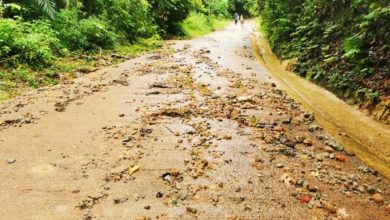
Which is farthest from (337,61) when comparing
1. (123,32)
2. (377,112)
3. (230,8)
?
(230,8)

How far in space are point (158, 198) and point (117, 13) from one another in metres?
11.9

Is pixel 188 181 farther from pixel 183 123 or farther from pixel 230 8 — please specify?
pixel 230 8

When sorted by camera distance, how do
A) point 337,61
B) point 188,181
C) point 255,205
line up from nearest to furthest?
point 255,205
point 188,181
point 337,61

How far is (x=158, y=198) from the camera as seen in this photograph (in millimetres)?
3934

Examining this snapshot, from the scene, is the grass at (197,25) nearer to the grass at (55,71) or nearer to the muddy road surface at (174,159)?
the grass at (55,71)

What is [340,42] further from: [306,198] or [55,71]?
[55,71]

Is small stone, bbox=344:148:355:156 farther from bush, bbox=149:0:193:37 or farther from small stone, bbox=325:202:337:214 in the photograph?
bush, bbox=149:0:193:37

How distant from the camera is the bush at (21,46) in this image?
8883 mm

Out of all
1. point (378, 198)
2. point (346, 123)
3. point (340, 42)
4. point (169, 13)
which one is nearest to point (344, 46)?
point (340, 42)

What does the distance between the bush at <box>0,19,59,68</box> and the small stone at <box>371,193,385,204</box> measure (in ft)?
25.5

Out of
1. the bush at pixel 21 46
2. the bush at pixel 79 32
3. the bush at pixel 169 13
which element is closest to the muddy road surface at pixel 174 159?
the bush at pixel 21 46

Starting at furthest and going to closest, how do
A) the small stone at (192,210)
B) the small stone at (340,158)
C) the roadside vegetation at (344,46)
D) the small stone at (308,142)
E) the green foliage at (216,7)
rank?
the green foliage at (216,7)
the roadside vegetation at (344,46)
the small stone at (308,142)
the small stone at (340,158)
the small stone at (192,210)

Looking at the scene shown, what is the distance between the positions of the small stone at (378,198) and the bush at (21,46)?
25.5ft

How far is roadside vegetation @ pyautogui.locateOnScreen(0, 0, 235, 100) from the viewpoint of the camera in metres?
8.83
